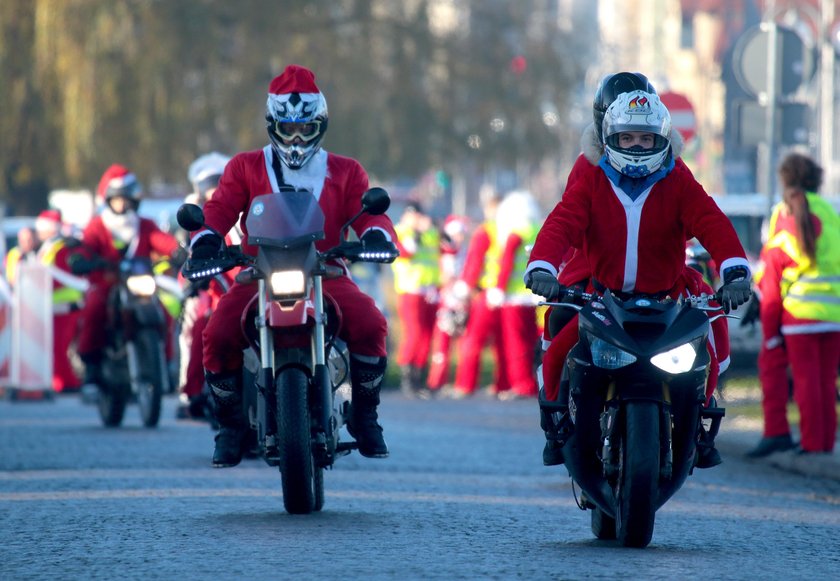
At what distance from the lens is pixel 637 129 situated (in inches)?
314

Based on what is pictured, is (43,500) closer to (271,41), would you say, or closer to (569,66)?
(271,41)

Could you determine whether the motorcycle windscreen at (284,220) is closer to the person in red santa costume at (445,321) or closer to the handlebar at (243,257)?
the handlebar at (243,257)

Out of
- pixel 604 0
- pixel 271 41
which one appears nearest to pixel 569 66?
pixel 271 41

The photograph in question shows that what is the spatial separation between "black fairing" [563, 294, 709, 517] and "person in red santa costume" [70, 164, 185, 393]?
8.40m

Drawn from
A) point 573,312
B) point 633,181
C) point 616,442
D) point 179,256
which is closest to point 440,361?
point 179,256

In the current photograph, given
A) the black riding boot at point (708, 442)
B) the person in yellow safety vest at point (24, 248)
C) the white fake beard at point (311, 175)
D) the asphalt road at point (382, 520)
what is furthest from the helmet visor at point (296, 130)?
the person in yellow safety vest at point (24, 248)

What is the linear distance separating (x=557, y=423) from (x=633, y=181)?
976 millimetres

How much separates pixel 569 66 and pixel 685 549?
3127 centimetres

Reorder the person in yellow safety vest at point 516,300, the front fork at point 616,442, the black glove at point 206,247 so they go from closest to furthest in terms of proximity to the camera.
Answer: the front fork at point 616,442, the black glove at point 206,247, the person in yellow safety vest at point 516,300

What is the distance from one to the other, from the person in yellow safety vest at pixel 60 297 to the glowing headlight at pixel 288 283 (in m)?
13.5

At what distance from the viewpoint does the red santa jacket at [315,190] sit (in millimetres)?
9469

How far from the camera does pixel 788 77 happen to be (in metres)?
16.2

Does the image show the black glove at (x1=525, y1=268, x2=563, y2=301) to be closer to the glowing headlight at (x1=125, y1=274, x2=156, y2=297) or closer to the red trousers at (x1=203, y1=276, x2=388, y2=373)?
the red trousers at (x1=203, y1=276, x2=388, y2=373)

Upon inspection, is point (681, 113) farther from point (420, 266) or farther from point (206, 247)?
point (206, 247)
